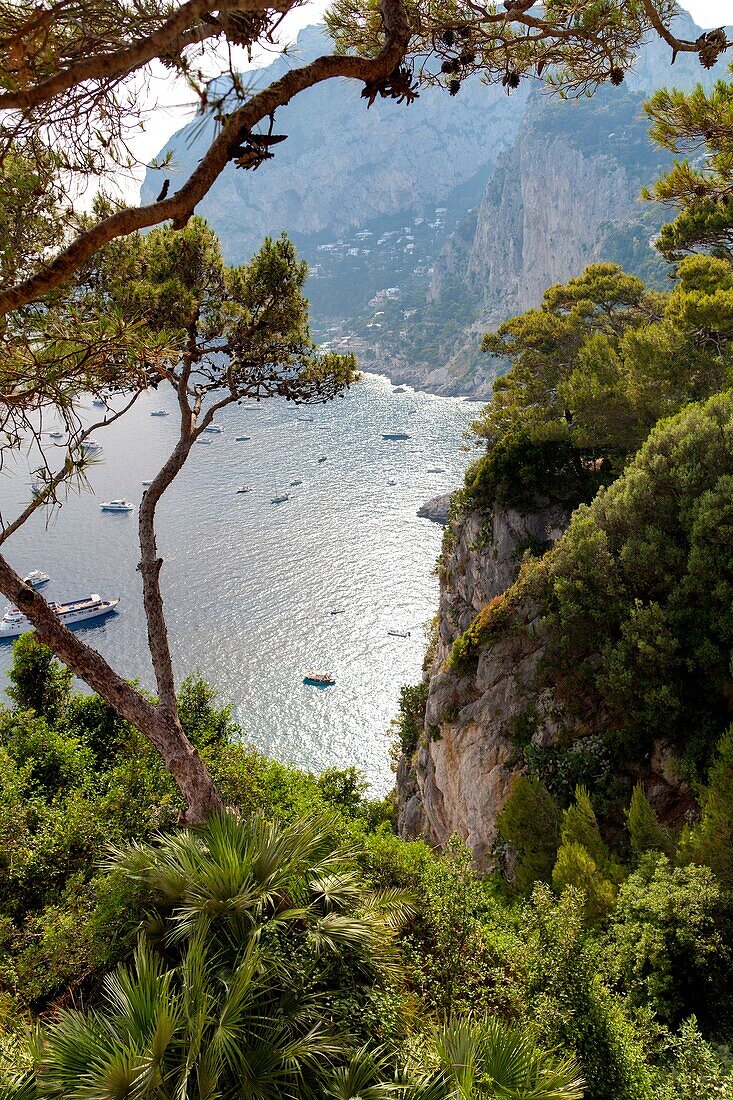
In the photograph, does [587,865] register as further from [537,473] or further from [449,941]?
[537,473]

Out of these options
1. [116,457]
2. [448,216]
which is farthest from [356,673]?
[448,216]

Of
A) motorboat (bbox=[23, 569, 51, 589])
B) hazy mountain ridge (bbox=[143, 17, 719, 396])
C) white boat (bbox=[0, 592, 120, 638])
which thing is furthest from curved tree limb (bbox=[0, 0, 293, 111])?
hazy mountain ridge (bbox=[143, 17, 719, 396])

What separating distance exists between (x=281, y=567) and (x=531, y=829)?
40.4 meters

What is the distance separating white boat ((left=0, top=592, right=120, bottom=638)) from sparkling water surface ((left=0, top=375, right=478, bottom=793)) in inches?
38.4

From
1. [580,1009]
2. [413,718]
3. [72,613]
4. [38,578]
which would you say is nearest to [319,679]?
[72,613]

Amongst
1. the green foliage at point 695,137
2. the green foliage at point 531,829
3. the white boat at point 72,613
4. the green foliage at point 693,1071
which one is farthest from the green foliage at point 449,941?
the white boat at point 72,613

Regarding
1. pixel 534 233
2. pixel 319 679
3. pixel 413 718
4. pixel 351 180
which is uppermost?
pixel 351 180

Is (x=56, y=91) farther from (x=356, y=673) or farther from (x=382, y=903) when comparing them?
(x=356, y=673)

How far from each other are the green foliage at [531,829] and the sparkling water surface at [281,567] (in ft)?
67.4

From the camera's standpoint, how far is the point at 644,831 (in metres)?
6.98

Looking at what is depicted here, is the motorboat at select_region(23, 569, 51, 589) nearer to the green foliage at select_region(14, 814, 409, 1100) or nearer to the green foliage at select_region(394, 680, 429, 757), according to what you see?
the green foliage at select_region(394, 680, 429, 757)

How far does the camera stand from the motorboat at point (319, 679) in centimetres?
3712

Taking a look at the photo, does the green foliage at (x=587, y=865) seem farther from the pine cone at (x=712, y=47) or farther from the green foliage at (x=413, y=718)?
the green foliage at (x=413, y=718)

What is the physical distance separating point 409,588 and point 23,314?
41914 mm
